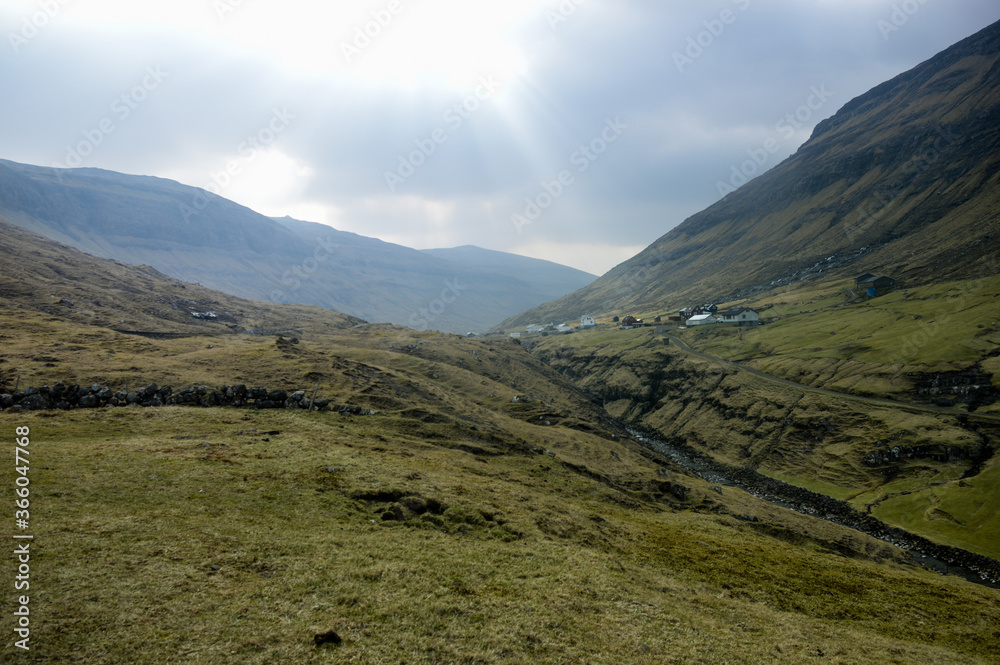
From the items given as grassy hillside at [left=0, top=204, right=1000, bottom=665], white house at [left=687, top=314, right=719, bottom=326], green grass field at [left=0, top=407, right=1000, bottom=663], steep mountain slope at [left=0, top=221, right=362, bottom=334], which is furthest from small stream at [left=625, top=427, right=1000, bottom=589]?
steep mountain slope at [left=0, top=221, right=362, bottom=334]

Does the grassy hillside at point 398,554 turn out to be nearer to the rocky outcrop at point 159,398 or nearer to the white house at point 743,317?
the rocky outcrop at point 159,398

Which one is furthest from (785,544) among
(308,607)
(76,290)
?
(76,290)

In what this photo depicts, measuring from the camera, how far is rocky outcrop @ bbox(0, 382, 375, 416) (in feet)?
120

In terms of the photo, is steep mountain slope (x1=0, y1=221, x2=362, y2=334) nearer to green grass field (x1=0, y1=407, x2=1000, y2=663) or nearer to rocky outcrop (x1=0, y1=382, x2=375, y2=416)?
rocky outcrop (x1=0, y1=382, x2=375, y2=416)

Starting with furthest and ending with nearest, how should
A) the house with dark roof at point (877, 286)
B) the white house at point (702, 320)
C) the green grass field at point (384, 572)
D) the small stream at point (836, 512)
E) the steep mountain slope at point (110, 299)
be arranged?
the white house at point (702, 320) < the house with dark roof at point (877, 286) < the steep mountain slope at point (110, 299) < the small stream at point (836, 512) < the green grass field at point (384, 572)

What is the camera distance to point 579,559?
83.1 feet

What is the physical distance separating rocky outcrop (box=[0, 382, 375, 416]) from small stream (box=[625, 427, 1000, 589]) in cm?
6447

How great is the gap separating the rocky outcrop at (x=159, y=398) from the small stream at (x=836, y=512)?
64.5m

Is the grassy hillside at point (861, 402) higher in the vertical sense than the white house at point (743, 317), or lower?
lower

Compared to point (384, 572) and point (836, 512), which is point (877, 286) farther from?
point (384, 572)

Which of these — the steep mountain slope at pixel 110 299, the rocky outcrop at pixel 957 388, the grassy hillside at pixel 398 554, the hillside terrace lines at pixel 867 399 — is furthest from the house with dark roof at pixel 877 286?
the steep mountain slope at pixel 110 299

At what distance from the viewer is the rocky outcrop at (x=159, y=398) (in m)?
36.5

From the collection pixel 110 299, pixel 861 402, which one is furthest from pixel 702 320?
pixel 110 299

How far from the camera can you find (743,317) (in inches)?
5758
